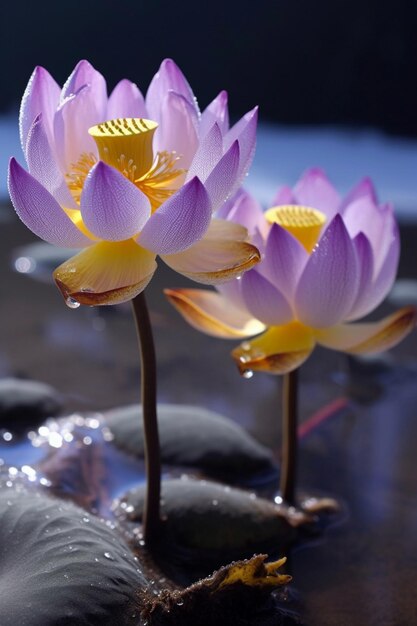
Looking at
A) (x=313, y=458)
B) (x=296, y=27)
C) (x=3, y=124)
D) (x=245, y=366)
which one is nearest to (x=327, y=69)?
(x=296, y=27)

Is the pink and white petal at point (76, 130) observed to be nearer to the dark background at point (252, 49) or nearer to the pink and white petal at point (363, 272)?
the pink and white petal at point (363, 272)

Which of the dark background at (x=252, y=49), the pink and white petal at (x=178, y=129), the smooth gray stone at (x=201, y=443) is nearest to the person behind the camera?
the pink and white petal at (x=178, y=129)

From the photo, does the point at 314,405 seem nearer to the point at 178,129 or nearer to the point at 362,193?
the point at 362,193

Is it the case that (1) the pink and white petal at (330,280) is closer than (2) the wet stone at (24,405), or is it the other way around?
(1) the pink and white petal at (330,280)

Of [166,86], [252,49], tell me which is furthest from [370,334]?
[252,49]

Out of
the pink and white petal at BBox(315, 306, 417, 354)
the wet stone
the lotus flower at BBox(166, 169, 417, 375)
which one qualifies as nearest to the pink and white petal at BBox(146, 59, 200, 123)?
the lotus flower at BBox(166, 169, 417, 375)

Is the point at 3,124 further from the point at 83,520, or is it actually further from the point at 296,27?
the point at 83,520

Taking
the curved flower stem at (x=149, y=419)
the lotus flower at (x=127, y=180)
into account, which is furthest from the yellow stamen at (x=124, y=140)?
the curved flower stem at (x=149, y=419)
